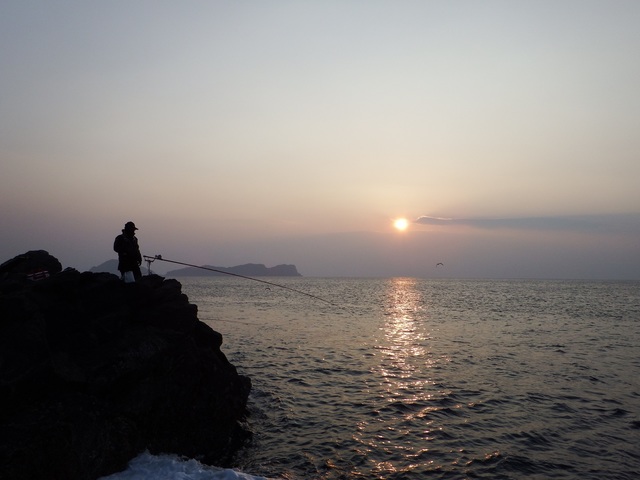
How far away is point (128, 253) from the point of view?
16234mm

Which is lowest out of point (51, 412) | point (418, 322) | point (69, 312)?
point (418, 322)

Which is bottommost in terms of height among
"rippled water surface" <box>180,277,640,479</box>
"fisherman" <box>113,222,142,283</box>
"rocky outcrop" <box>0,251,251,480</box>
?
"rippled water surface" <box>180,277,640,479</box>

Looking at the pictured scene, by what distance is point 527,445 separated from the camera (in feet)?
46.4

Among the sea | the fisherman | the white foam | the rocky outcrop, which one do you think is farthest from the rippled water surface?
the fisherman

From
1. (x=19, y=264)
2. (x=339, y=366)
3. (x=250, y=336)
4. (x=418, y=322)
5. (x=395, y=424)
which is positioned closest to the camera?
(x=395, y=424)

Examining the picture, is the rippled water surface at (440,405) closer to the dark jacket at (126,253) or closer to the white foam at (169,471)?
the white foam at (169,471)

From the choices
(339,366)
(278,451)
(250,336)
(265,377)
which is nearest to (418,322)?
(250,336)

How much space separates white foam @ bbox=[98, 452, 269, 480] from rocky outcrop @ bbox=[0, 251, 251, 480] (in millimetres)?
318

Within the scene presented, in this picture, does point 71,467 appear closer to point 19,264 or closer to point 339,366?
point 19,264

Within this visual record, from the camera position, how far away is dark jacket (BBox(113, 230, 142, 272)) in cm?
1611

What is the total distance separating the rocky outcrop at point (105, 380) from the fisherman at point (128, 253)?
63 cm

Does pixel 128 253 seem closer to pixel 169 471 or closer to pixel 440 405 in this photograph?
pixel 169 471

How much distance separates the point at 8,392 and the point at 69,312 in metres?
3.85

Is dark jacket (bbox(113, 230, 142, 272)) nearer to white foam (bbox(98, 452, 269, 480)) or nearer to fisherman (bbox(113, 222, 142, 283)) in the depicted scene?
fisherman (bbox(113, 222, 142, 283))
